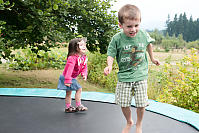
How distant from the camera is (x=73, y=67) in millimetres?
2166

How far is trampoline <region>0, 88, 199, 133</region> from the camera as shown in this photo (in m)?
1.84

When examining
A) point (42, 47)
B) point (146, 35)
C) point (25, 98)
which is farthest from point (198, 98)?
point (42, 47)

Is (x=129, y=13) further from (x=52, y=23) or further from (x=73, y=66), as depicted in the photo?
(x=52, y=23)

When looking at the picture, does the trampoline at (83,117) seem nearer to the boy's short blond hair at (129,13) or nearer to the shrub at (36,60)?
the boy's short blond hair at (129,13)

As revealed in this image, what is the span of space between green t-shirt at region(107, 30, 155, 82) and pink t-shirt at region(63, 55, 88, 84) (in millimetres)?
702

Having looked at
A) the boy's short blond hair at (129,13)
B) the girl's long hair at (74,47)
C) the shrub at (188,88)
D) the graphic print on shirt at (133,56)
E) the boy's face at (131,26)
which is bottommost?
the shrub at (188,88)

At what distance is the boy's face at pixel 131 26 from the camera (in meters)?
1.42

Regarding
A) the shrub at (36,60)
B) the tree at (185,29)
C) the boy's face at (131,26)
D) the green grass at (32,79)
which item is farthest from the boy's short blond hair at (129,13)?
the tree at (185,29)

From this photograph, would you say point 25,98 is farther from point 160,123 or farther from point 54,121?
point 160,123

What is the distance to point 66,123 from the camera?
6.43 feet

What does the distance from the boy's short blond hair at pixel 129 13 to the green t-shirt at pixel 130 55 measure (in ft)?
0.48

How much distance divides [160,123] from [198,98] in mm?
794

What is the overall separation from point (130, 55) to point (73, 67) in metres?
0.79

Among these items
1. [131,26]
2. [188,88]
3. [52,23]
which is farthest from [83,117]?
[52,23]
